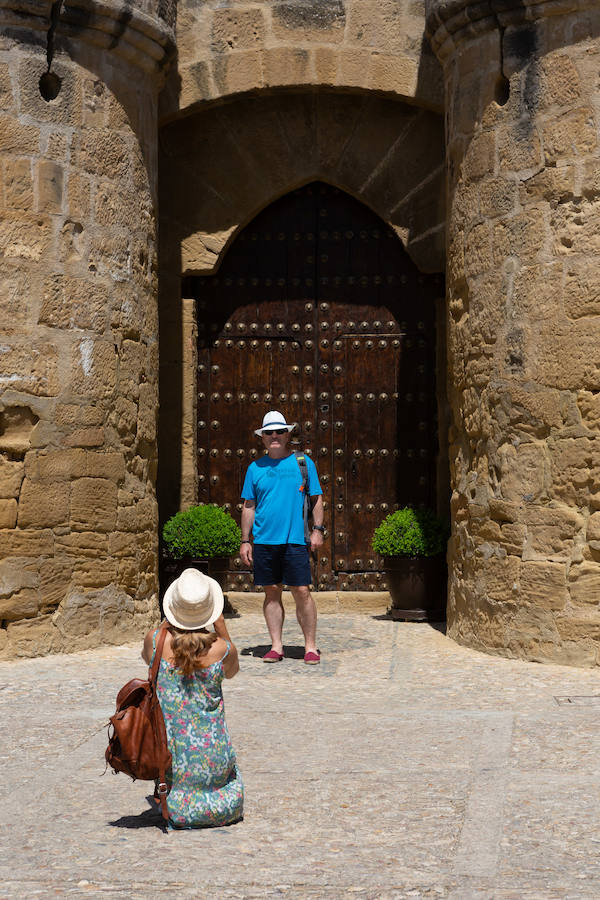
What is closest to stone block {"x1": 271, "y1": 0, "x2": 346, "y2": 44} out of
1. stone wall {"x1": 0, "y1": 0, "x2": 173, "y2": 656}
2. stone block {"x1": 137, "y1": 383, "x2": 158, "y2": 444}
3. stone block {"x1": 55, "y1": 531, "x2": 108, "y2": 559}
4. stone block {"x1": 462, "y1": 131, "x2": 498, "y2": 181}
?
stone wall {"x1": 0, "y1": 0, "x2": 173, "y2": 656}

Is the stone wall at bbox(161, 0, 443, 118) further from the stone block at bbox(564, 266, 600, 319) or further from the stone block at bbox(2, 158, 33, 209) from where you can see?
the stone block at bbox(564, 266, 600, 319)

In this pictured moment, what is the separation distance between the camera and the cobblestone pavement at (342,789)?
3.82 metres

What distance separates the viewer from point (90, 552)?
8.38 m

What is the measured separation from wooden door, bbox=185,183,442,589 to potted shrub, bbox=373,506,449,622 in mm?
751

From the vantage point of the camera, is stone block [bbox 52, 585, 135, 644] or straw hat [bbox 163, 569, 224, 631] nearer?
straw hat [bbox 163, 569, 224, 631]

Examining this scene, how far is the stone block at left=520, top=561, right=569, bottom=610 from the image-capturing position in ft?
25.0

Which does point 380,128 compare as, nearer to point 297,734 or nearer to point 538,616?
point 538,616

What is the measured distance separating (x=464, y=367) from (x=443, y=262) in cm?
186

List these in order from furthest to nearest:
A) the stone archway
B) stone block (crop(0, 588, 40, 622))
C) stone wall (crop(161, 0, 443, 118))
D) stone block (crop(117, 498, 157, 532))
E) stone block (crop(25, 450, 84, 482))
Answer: the stone archway < stone wall (crop(161, 0, 443, 118)) < stone block (crop(117, 498, 157, 532)) < stone block (crop(25, 450, 84, 482)) < stone block (crop(0, 588, 40, 622))

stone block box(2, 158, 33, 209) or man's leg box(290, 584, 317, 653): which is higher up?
stone block box(2, 158, 33, 209)

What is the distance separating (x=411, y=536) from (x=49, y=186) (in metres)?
3.50

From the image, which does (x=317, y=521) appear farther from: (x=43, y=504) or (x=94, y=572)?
(x=43, y=504)

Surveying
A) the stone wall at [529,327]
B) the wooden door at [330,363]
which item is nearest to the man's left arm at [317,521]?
the stone wall at [529,327]

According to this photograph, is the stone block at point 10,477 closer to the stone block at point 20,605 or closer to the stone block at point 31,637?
the stone block at point 20,605
